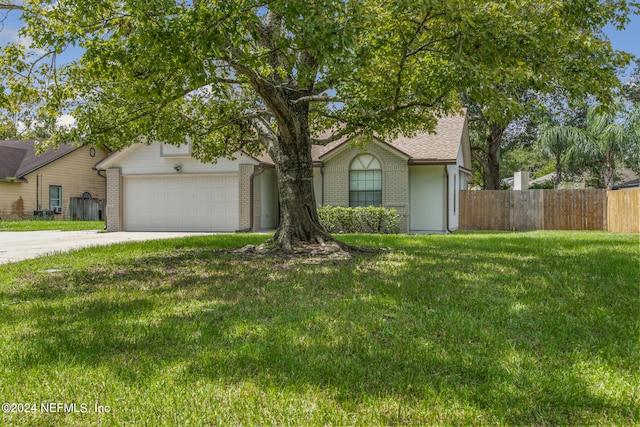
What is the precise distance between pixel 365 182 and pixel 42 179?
62.2 feet

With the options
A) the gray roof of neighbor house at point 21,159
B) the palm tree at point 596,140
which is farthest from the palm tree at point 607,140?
Answer: the gray roof of neighbor house at point 21,159

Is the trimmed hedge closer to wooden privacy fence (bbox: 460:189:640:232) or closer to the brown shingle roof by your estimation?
the brown shingle roof

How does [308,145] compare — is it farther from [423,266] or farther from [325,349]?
[325,349]

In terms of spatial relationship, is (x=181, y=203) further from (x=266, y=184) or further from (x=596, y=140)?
(x=596, y=140)

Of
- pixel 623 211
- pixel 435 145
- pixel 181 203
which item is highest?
pixel 435 145

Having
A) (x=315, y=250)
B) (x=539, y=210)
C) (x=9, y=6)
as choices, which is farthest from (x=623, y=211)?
(x=9, y=6)

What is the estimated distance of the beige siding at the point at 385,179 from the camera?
1714 centimetres

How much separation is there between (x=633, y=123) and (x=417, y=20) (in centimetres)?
2441

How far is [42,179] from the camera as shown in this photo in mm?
26062

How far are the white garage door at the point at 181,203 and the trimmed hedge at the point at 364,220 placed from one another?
467 cm

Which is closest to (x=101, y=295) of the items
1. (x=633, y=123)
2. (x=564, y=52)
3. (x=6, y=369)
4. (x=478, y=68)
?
(x=6, y=369)

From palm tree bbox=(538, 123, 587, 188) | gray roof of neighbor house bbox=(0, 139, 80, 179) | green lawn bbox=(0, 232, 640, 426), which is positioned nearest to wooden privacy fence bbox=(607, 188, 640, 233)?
palm tree bbox=(538, 123, 587, 188)

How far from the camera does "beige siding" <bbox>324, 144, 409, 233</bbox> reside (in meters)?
17.1

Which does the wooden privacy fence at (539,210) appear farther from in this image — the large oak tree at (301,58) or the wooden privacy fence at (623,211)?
the large oak tree at (301,58)
